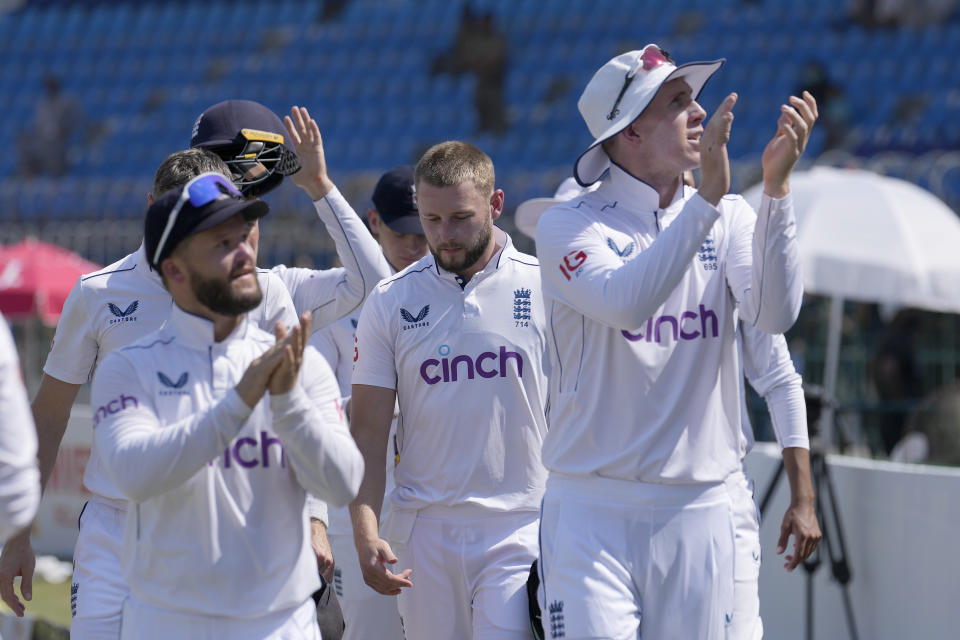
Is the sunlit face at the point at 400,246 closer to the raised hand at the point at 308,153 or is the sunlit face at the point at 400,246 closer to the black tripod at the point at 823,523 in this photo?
the raised hand at the point at 308,153

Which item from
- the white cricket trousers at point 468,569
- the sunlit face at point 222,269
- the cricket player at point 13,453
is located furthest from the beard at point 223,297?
the white cricket trousers at point 468,569

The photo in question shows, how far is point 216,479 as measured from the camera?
296cm

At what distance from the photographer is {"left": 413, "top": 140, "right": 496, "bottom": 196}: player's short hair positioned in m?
4.11

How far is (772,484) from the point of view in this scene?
6.34 meters

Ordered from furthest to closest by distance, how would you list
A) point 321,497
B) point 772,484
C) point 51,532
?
point 51,532 < point 772,484 < point 321,497

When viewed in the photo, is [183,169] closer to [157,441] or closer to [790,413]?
[157,441]

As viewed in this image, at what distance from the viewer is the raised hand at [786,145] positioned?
329 centimetres

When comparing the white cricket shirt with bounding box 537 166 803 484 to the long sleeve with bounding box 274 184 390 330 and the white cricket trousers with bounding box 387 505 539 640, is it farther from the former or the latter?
the long sleeve with bounding box 274 184 390 330

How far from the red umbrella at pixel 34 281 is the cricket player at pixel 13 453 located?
8.77 m

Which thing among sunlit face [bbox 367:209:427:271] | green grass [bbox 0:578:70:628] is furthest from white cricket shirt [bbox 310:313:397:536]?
green grass [bbox 0:578:70:628]

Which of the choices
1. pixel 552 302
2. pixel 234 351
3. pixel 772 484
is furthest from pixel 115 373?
pixel 772 484

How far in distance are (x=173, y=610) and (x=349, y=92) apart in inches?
621

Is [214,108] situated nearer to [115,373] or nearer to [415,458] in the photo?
[415,458]

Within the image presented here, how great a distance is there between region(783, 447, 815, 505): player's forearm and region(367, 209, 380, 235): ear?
1995 millimetres
